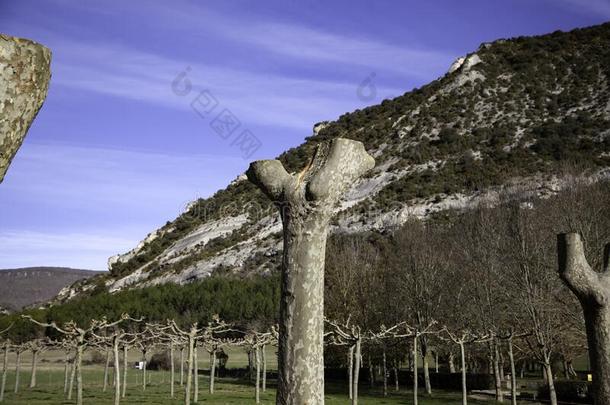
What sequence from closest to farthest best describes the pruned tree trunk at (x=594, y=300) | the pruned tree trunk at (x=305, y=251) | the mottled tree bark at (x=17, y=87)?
1. the mottled tree bark at (x=17, y=87)
2. the pruned tree trunk at (x=305, y=251)
3. the pruned tree trunk at (x=594, y=300)

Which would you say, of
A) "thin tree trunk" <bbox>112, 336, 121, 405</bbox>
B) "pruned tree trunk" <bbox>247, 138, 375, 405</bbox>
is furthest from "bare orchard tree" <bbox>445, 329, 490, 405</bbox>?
"pruned tree trunk" <bbox>247, 138, 375, 405</bbox>

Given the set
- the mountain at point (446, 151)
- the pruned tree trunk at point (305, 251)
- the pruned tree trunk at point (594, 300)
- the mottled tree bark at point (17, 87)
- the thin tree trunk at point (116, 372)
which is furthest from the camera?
the mountain at point (446, 151)

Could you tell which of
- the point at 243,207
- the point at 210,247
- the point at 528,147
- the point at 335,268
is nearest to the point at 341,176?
the point at 335,268

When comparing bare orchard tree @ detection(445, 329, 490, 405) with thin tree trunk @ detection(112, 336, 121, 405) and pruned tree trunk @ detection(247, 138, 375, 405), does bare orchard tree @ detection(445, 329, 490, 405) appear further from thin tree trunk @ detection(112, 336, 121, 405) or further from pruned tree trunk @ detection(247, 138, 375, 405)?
pruned tree trunk @ detection(247, 138, 375, 405)

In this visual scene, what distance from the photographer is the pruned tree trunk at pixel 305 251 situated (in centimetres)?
629

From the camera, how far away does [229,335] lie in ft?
224

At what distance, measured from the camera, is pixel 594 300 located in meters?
9.41

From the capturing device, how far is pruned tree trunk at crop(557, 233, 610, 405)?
908cm

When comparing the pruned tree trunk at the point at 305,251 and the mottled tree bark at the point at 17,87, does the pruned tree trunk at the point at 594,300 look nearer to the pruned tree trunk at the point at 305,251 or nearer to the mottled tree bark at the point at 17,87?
the pruned tree trunk at the point at 305,251

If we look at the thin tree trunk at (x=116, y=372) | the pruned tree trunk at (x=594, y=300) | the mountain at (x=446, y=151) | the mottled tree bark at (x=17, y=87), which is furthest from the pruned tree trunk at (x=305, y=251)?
the mountain at (x=446, y=151)

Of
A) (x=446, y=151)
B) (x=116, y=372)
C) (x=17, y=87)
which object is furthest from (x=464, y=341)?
(x=446, y=151)

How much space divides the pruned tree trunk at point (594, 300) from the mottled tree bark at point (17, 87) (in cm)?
895

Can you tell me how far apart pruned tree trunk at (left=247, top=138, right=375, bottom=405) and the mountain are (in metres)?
51.2

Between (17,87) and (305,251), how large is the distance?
432cm
